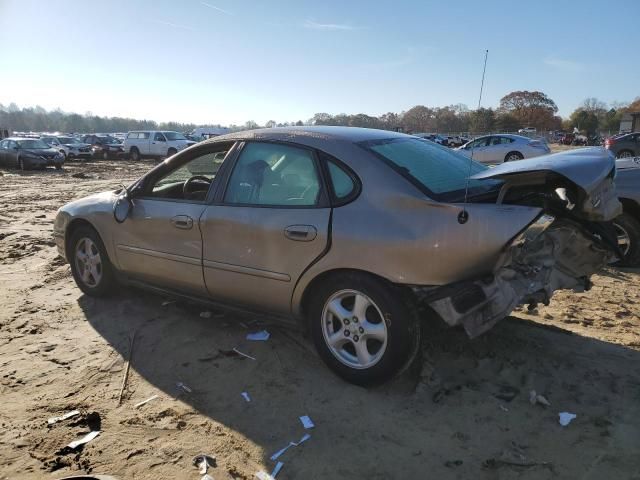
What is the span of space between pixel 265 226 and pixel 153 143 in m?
30.2

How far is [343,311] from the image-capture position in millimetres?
3227

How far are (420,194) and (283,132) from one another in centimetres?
128

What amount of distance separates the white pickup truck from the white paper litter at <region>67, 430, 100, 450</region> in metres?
28.9

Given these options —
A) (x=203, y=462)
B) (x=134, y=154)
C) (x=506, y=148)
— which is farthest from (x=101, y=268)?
(x=134, y=154)

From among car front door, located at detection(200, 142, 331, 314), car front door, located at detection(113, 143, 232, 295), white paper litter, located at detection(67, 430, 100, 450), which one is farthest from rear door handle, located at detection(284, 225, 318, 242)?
white paper litter, located at detection(67, 430, 100, 450)

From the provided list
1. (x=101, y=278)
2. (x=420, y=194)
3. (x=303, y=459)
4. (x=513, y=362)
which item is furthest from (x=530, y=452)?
(x=101, y=278)

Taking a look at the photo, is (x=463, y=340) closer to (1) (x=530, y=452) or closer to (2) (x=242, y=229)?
(1) (x=530, y=452)

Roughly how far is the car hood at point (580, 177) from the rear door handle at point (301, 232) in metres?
1.04

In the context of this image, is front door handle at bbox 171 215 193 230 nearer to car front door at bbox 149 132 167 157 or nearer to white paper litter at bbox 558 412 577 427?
white paper litter at bbox 558 412 577 427

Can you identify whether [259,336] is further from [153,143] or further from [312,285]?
[153,143]

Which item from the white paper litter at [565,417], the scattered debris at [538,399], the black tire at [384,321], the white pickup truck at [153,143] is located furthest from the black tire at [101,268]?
the white pickup truck at [153,143]

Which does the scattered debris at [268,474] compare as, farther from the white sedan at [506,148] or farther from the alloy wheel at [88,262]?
the white sedan at [506,148]

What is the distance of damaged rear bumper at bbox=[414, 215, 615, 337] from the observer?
2906mm

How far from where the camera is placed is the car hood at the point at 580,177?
112 inches
